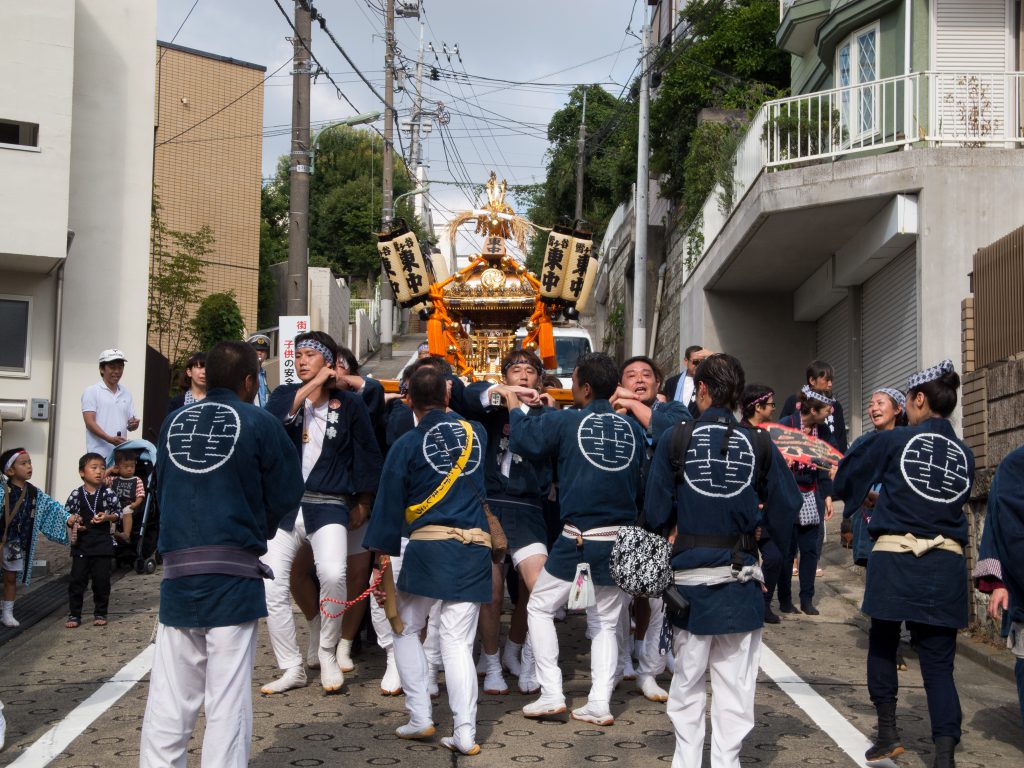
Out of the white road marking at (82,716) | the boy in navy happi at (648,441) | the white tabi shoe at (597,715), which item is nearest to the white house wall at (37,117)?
the white road marking at (82,716)

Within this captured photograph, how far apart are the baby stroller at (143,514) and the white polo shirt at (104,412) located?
0.26 m

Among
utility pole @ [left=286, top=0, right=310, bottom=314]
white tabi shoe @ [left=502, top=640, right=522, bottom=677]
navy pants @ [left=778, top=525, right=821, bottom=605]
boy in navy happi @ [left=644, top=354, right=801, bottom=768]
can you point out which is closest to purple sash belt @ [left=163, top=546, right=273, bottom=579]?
boy in navy happi @ [left=644, top=354, right=801, bottom=768]

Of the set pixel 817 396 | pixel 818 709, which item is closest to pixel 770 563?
pixel 817 396

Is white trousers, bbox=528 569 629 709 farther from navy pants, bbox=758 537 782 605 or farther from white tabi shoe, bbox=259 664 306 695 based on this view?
navy pants, bbox=758 537 782 605

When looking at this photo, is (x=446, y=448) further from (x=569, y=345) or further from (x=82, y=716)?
(x=569, y=345)

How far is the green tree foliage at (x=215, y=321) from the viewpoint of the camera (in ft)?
90.6

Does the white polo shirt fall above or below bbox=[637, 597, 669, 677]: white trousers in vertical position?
above

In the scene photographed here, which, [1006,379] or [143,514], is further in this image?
[143,514]

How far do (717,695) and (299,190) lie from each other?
1137cm

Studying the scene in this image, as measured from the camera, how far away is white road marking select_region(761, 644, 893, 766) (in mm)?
6211

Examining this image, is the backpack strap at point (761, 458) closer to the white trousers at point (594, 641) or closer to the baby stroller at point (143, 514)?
the white trousers at point (594, 641)

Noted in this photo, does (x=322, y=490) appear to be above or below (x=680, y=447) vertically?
below

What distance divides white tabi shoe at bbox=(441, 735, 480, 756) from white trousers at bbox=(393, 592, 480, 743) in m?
0.02

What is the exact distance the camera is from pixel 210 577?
5.03 m
